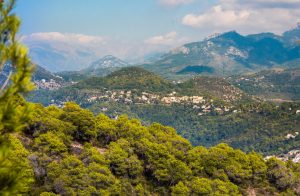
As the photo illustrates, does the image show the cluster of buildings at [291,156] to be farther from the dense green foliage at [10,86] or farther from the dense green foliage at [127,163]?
the dense green foliage at [10,86]

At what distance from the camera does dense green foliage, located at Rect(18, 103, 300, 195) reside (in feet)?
149

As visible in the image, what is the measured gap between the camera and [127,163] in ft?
172

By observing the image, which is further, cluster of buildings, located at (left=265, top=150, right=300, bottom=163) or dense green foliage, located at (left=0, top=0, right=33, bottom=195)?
cluster of buildings, located at (left=265, top=150, right=300, bottom=163)

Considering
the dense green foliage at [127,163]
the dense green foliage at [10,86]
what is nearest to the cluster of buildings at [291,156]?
the dense green foliage at [127,163]

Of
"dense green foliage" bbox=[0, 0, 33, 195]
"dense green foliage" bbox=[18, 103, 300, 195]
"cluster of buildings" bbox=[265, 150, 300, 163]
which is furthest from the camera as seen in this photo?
"cluster of buildings" bbox=[265, 150, 300, 163]

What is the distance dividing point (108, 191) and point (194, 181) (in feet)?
43.0

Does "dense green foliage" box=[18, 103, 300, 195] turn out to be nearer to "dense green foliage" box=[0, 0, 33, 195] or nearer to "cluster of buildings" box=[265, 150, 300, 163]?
"dense green foliage" box=[0, 0, 33, 195]

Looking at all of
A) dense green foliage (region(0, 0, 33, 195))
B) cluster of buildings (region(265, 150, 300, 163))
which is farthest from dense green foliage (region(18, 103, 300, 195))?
cluster of buildings (region(265, 150, 300, 163))

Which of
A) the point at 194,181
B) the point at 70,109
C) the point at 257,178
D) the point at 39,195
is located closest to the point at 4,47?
the point at 39,195

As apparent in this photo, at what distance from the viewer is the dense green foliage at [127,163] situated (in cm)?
4547

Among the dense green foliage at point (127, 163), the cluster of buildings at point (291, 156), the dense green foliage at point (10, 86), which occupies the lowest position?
the cluster of buildings at point (291, 156)

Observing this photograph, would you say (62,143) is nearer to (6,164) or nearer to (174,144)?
(174,144)

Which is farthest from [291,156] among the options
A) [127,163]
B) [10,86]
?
[10,86]

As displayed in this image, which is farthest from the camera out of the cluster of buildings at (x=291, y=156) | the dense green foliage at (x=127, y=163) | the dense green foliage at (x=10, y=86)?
the cluster of buildings at (x=291, y=156)
